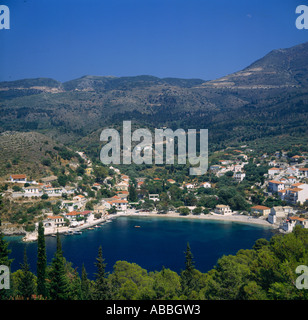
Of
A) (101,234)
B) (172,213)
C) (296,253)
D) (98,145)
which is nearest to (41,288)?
(296,253)

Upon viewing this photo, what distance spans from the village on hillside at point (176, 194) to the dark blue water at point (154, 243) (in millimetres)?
1544

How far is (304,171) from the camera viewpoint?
30.0 metres

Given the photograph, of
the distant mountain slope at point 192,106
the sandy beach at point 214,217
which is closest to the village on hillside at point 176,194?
the sandy beach at point 214,217

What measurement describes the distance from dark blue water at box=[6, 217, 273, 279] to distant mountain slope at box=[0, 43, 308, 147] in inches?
935

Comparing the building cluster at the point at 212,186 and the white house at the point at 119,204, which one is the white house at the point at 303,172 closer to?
the building cluster at the point at 212,186

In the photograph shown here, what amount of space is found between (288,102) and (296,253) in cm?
5431

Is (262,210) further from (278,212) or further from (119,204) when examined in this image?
(119,204)

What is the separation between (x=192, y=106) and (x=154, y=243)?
5856 cm

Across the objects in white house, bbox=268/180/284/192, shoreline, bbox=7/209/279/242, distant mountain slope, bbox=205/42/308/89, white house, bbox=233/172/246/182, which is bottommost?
shoreline, bbox=7/209/279/242

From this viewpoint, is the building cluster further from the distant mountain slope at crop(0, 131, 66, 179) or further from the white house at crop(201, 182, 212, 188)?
the distant mountain slope at crop(0, 131, 66, 179)

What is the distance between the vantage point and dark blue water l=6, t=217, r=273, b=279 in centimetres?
1570

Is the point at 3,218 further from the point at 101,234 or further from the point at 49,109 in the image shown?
the point at 49,109

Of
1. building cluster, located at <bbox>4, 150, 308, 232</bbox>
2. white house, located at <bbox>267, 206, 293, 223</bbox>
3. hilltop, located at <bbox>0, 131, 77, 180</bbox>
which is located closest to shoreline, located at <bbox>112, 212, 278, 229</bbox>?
white house, located at <bbox>267, 206, 293, 223</bbox>

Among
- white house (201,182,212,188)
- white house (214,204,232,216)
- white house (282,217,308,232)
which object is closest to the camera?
white house (282,217,308,232)
